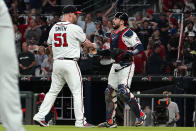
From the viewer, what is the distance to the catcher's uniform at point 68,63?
9844 millimetres

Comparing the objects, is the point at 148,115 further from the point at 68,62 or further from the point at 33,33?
the point at 33,33

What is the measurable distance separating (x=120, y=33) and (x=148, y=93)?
15.6 feet

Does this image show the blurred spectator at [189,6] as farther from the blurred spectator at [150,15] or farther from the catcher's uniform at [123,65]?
the catcher's uniform at [123,65]

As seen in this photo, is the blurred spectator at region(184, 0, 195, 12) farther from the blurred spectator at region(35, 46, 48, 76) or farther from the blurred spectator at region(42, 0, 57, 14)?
the blurred spectator at region(35, 46, 48, 76)

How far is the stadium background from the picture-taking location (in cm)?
1488

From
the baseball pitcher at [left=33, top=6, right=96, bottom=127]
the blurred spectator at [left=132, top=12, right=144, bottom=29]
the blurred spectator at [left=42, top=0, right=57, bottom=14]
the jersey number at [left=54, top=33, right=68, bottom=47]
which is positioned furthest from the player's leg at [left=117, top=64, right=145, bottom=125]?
the blurred spectator at [left=42, top=0, right=57, bottom=14]

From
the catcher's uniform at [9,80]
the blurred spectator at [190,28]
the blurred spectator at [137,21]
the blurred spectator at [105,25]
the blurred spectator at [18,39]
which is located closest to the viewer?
the catcher's uniform at [9,80]

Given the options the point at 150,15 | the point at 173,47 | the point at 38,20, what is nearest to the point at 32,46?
the point at 38,20

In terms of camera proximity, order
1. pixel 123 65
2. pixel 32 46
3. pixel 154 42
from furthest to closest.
Result: pixel 32 46, pixel 154 42, pixel 123 65

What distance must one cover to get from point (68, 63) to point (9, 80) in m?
4.96

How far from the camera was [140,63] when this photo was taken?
50.6ft

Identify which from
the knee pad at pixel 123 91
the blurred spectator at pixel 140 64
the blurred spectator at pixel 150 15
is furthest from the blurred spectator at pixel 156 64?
the knee pad at pixel 123 91

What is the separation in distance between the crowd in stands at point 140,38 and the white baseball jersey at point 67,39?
4481 mm

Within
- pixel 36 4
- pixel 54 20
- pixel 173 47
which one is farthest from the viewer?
pixel 36 4
